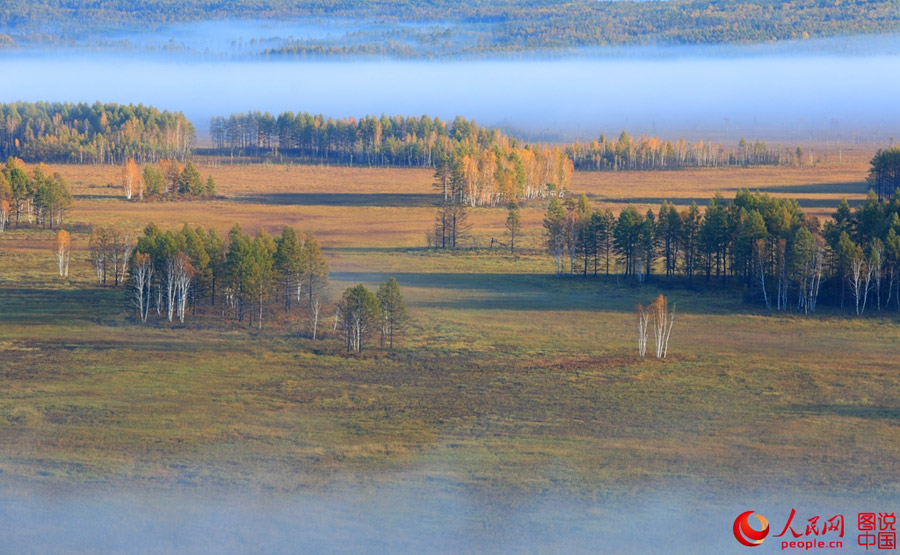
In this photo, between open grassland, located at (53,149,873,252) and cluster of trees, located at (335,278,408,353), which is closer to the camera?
cluster of trees, located at (335,278,408,353)

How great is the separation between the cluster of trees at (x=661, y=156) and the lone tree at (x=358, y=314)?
131360 mm

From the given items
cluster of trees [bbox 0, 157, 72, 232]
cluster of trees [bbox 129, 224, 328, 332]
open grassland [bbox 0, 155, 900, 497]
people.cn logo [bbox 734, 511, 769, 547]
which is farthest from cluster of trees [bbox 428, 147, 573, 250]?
people.cn logo [bbox 734, 511, 769, 547]

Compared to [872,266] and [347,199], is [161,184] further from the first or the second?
[872,266]

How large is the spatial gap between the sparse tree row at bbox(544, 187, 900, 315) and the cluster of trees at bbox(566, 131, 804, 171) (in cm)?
10464

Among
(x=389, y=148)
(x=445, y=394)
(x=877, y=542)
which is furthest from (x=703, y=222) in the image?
(x=389, y=148)

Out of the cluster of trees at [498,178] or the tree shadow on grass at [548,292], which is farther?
the cluster of trees at [498,178]

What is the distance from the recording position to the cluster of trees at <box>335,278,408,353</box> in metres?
50.1

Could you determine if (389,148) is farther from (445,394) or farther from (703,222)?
(445,394)

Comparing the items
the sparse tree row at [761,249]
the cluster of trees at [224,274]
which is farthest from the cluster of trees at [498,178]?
the cluster of trees at [224,274]

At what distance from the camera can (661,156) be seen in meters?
186

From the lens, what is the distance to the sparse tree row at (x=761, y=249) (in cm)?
5969

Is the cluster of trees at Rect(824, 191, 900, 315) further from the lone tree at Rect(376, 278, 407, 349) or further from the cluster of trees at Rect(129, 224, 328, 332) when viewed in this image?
the cluster of trees at Rect(129, 224, 328, 332)

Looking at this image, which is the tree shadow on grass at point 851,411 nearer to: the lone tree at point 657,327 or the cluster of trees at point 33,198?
the lone tree at point 657,327

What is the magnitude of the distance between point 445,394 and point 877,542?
17851mm
